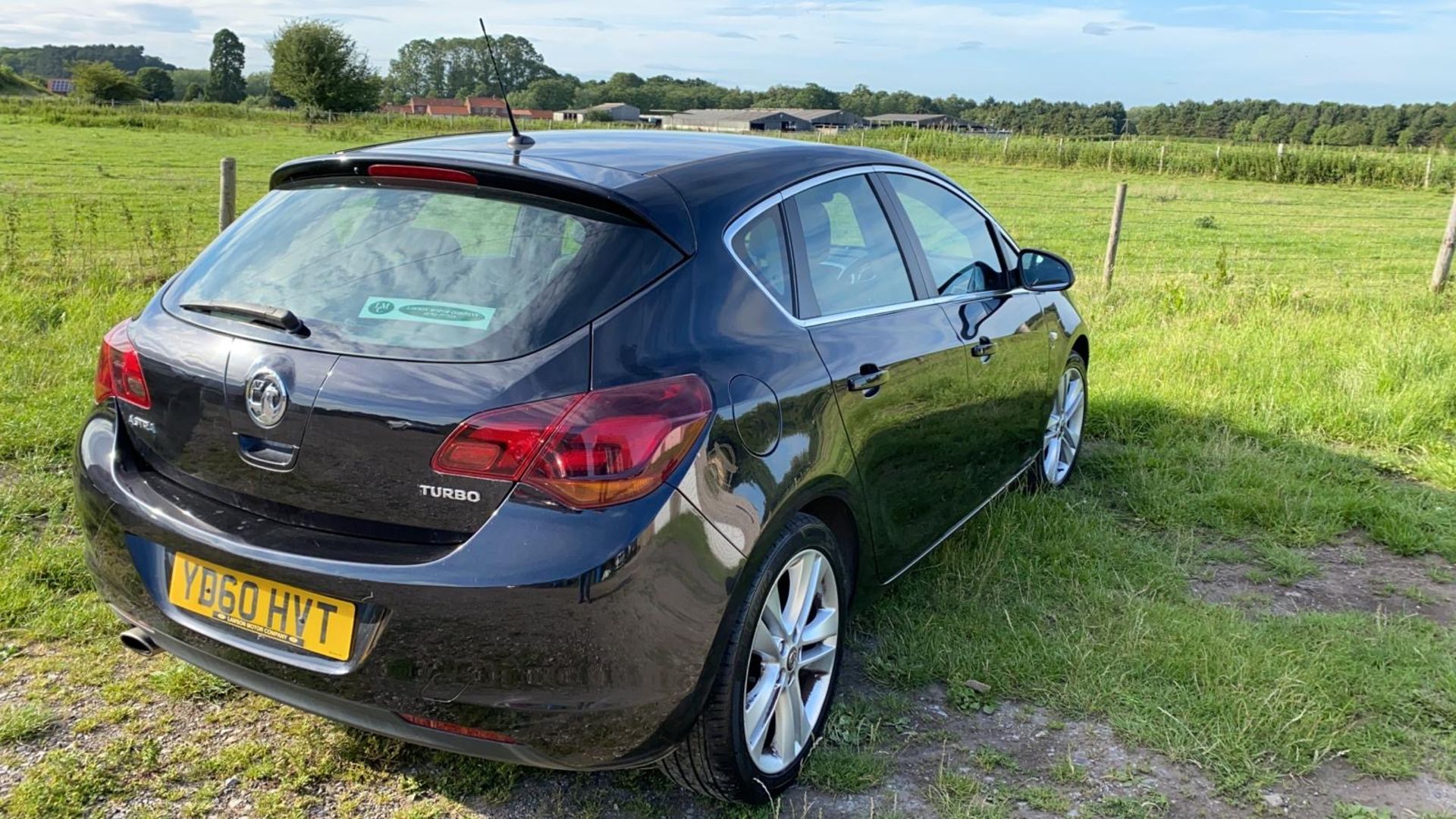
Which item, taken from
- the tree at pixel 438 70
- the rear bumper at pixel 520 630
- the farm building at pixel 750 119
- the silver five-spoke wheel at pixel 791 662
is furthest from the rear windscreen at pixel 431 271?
the tree at pixel 438 70

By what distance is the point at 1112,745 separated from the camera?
312 cm

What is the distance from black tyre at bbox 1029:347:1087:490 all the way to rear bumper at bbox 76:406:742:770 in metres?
3.07

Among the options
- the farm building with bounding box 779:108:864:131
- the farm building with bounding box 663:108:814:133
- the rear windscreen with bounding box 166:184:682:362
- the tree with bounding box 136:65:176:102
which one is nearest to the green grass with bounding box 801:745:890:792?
the rear windscreen with bounding box 166:184:682:362

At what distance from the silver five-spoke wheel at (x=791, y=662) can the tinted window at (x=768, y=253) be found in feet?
2.33

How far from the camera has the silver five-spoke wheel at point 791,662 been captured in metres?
2.70

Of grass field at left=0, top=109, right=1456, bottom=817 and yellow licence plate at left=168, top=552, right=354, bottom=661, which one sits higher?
yellow licence plate at left=168, top=552, right=354, bottom=661

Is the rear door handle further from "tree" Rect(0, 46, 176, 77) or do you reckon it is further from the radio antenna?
"tree" Rect(0, 46, 176, 77)

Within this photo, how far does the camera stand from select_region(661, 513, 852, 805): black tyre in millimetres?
2529

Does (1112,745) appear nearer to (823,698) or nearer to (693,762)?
(823,698)

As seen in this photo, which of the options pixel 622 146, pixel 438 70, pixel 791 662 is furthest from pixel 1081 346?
Result: pixel 438 70

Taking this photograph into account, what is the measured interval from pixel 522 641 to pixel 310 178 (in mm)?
1486

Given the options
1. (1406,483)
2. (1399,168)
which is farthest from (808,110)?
(1406,483)

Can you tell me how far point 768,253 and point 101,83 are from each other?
96.0 meters

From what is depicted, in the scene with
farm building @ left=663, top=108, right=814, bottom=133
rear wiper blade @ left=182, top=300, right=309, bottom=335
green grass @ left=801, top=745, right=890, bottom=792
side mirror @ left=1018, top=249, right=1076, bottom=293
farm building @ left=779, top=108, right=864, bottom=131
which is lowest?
green grass @ left=801, top=745, right=890, bottom=792
